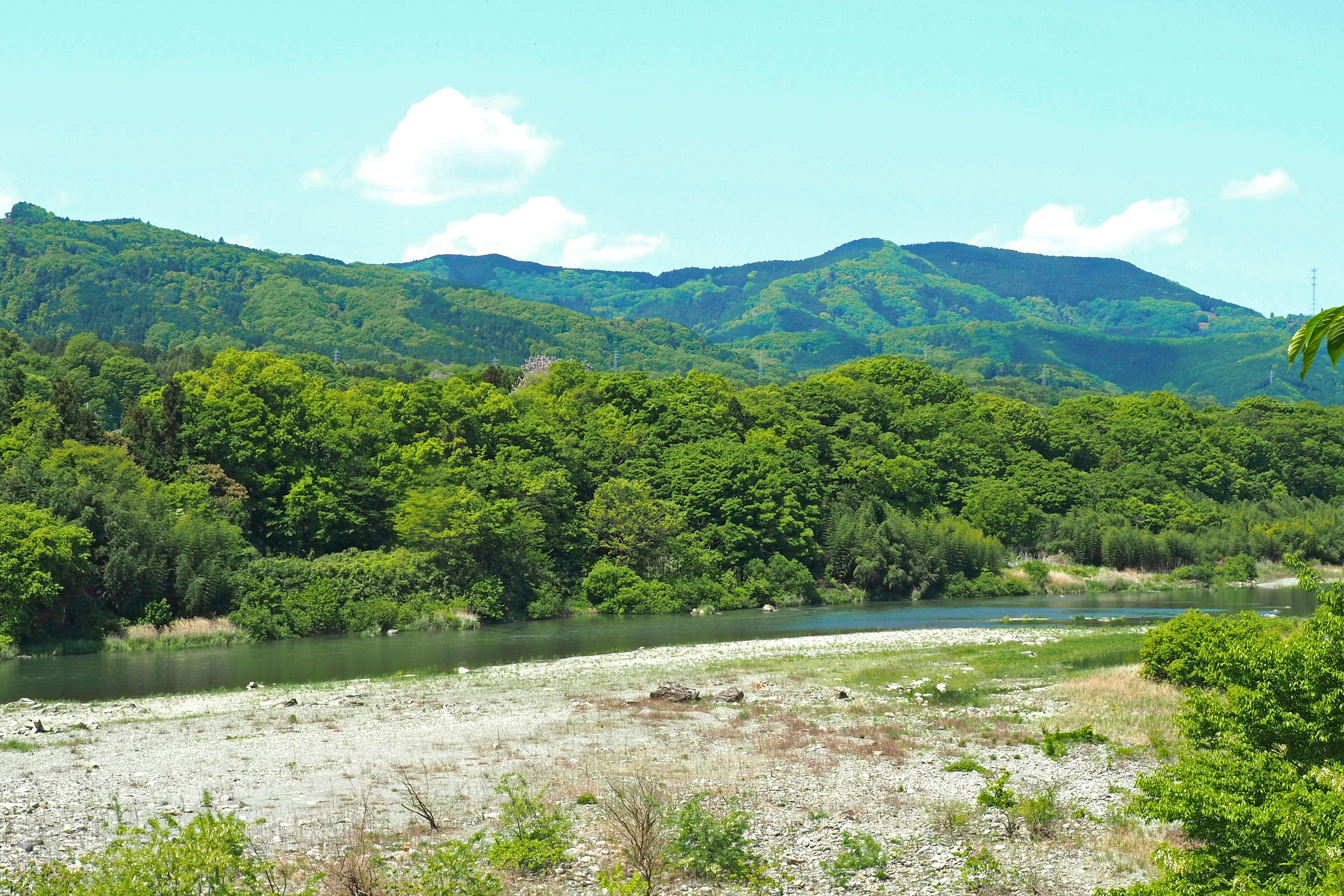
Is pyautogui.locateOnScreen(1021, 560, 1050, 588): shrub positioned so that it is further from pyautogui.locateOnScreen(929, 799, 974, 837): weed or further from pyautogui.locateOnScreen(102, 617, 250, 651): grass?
pyautogui.locateOnScreen(929, 799, 974, 837): weed

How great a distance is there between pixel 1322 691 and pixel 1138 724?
14013 millimetres

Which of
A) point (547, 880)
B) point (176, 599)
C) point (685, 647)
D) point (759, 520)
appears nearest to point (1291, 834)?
point (547, 880)

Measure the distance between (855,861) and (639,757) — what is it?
308 inches

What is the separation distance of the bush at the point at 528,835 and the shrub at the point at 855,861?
13.0ft

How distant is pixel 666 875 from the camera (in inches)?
633

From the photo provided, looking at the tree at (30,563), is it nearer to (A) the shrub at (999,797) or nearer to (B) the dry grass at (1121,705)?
(B) the dry grass at (1121,705)

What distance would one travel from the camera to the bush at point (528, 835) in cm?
1583

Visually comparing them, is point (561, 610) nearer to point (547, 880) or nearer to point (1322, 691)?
point (547, 880)

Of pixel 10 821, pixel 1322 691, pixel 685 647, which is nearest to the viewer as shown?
pixel 1322 691

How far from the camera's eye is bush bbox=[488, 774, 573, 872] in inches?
623

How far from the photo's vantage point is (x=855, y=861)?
16.3m

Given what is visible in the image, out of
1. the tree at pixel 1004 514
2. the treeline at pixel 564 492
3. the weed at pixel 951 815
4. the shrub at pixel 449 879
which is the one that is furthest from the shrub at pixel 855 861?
the tree at pixel 1004 514

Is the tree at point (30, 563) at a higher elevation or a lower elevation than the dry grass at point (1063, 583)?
higher

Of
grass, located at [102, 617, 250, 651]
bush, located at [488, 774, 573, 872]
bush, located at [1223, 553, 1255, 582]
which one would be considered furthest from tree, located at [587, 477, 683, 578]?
bush, located at [488, 774, 573, 872]
